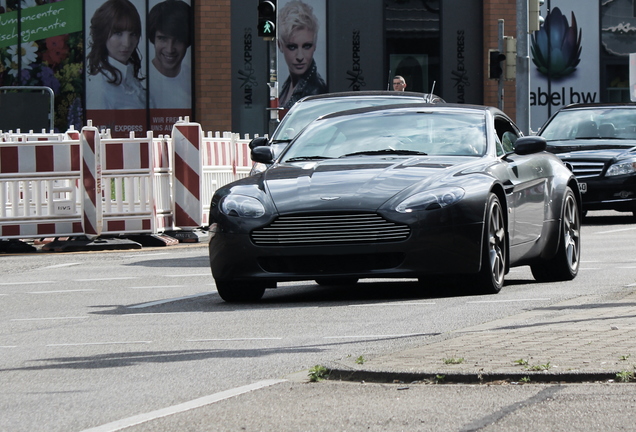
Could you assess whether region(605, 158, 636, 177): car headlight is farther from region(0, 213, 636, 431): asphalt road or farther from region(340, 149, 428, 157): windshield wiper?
region(340, 149, 428, 157): windshield wiper

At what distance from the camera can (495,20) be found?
34.4m

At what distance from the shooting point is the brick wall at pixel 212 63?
109 feet

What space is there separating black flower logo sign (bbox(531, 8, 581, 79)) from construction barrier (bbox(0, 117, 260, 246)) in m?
18.4

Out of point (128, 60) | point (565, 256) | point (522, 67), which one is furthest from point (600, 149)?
point (128, 60)

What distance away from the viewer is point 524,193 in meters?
10.5

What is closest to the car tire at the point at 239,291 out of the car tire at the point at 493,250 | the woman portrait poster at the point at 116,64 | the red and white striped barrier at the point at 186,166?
the car tire at the point at 493,250

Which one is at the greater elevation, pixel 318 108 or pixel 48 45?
pixel 48 45

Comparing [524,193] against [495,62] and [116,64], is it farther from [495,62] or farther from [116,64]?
[116,64]

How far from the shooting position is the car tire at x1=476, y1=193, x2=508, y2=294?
9.53 metres

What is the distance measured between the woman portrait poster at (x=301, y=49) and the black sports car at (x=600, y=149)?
1286cm

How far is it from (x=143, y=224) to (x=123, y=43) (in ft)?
55.0

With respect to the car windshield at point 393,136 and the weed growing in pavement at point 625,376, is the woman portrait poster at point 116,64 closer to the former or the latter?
the car windshield at point 393,136

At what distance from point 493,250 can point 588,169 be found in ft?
34.4

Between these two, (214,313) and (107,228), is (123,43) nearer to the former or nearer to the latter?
(107,228)
